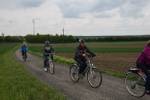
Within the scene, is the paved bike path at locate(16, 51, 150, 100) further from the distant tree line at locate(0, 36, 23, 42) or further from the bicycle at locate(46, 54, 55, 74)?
the distant tree line at locate(0, 36, 23, 42)

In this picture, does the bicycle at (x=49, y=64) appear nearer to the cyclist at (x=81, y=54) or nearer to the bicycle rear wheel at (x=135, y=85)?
the cyclist at (x=81, y=54)

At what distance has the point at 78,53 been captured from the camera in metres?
15.6

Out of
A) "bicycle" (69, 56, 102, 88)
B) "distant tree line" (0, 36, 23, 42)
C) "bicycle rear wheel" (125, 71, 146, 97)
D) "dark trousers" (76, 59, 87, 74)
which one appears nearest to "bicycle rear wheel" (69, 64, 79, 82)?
"bicycle" (69, 56, 102, 88)

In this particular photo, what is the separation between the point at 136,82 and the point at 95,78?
272 cm

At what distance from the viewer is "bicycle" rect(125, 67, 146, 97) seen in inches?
467

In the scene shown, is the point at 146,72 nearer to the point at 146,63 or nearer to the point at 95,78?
the point at 146,63

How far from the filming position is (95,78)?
14.7 m

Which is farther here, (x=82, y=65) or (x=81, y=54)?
(x=82, y=65)

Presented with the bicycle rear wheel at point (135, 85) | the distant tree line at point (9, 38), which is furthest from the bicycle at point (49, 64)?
the distant tree line at point (9, 38)

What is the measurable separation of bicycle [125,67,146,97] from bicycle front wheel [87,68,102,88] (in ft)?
6.02

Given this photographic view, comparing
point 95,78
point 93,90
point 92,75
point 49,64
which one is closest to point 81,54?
point 92,75

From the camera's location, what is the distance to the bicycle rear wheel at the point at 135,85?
A: 11.9 m

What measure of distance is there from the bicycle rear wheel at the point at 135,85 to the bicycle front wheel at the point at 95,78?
1836mm

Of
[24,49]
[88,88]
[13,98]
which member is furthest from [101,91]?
[24,49]
